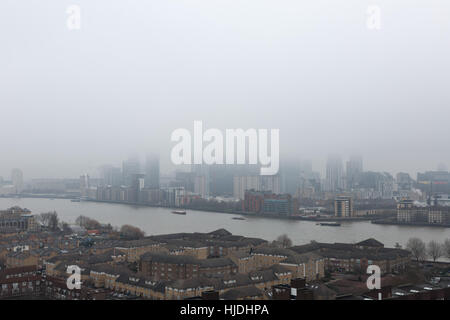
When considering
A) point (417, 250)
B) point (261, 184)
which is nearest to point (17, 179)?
point (261, 184)

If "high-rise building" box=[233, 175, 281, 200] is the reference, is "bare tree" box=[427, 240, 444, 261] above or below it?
below

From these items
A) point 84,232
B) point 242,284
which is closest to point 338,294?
point 242,284

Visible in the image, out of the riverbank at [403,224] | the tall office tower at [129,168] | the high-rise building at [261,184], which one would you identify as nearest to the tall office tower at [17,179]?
the tall office tower at [129,168]

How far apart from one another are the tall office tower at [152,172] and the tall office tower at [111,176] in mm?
3683

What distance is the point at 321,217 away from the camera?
50.6 feet

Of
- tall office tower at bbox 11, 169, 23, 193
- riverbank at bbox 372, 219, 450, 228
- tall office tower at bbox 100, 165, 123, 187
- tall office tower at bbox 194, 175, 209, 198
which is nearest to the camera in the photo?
riverbank at bbox 372, 219, 450, 228

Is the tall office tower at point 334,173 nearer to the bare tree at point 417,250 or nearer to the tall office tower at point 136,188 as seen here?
the tall office tower at point 136,188

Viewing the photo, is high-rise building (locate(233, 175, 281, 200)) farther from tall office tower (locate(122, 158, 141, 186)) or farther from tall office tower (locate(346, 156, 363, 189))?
tall office tower (locate(122, 158, 141, 186))

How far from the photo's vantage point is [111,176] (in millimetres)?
28625

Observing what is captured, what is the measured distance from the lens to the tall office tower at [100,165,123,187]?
28516 mm

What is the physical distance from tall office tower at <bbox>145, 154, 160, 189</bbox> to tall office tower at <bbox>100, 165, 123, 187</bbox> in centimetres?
368

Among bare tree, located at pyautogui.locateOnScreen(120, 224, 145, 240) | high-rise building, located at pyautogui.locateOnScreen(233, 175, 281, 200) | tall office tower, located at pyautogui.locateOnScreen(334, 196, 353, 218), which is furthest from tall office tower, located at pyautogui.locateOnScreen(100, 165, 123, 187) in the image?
bare tree, located at pyautogui.locateOnScreen(120, 224, 145, 240)
